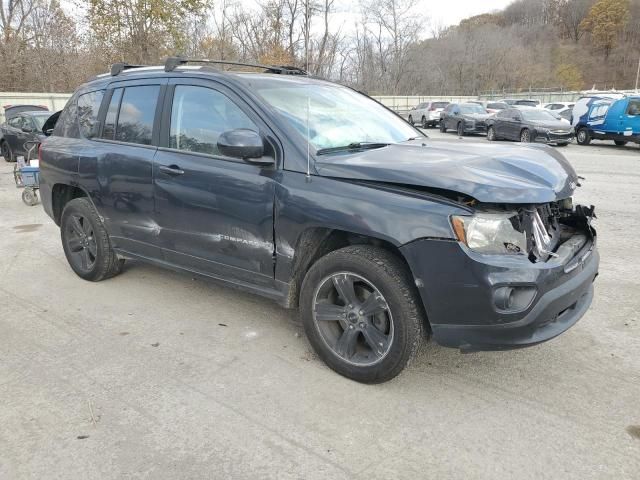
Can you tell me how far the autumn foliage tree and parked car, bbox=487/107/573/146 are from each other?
323 feet

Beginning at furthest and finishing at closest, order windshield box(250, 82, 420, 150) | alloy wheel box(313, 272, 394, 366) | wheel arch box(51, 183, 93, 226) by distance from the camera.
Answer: wheel arch box(51, 183, 93, 226), windshield box(250, 82, 420, 150), alloy wheel box(313, 272, 394, 366)

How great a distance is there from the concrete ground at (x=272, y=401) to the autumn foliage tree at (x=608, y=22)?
117 m

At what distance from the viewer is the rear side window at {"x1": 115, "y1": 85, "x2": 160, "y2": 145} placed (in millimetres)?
4238

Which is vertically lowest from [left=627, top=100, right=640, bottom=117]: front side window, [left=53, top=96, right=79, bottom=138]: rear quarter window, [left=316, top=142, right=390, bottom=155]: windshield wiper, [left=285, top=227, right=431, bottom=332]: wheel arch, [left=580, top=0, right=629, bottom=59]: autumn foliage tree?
[left=285, top=227, right=431, bottom=332]: wheel arch

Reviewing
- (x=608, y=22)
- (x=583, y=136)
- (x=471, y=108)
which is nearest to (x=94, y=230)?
(x=583, y=136)

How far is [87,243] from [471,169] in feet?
12.3

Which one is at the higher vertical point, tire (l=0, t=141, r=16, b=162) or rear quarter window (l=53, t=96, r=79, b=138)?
rear quarter window (l=53, t=96, r=79, b=138)

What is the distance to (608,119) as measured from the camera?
1877cm

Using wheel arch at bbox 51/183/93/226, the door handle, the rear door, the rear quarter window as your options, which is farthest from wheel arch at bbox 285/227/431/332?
the rear quarter window

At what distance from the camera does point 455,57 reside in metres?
78.6

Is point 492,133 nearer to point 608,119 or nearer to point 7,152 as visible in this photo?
point 608,119

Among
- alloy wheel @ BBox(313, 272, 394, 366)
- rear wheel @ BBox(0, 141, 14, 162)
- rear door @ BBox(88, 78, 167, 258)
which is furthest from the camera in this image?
rear wheel @ BBox(0, 141, 14, 162)

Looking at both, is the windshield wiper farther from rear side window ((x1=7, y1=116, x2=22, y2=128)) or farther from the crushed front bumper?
rear side window ((x1=7, y1=116, x2=22, y2=128))

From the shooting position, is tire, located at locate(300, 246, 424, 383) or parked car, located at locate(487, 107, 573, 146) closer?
tire, located at locate(300, 246, 424, 383)
